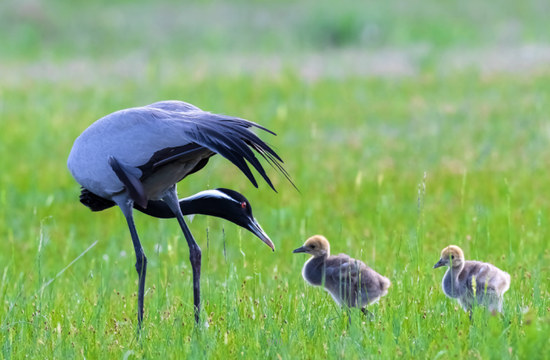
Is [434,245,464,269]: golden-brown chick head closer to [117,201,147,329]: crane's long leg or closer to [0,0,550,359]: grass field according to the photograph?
[0,0,550,359]: grass field

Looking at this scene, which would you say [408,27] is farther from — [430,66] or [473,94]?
[473,94]

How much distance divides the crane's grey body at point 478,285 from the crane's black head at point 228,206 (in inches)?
43.2

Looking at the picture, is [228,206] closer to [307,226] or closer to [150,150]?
[150,150]

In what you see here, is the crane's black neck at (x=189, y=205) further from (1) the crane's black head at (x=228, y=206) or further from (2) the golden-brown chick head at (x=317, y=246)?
(2) the golden-brown chick head at (x=317, y=246)

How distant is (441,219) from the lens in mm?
7098

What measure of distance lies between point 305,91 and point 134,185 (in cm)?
1123

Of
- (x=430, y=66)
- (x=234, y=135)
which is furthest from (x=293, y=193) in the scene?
(x=430, y=66)

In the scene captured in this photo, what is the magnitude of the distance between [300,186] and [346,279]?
442 centimetres

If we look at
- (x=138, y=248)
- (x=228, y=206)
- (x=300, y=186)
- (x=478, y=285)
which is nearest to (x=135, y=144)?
(x=138, y=248)

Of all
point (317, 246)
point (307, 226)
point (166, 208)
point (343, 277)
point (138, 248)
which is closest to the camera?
point (138, 248)

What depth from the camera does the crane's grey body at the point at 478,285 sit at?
408 cm

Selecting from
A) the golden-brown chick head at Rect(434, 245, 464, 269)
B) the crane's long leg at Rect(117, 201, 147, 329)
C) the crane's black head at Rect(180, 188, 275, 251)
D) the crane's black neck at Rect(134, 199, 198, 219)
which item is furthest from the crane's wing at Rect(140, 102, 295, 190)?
the golden-brown chick head at Rect(434, 245, 464, 269)

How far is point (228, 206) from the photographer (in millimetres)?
4266

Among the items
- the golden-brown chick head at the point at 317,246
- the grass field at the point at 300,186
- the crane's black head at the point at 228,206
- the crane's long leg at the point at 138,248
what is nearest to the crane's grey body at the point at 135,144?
the crane's long leg at the point at 138,248
